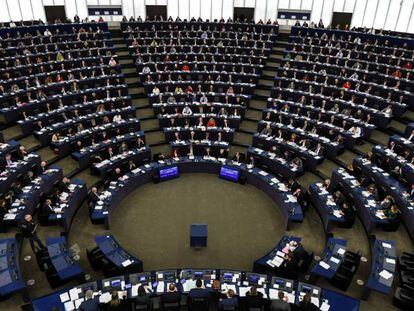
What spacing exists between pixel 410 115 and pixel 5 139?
22172 millimetres

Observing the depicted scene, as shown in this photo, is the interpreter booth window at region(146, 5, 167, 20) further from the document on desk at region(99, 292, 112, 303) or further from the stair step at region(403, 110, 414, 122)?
the document on desk at region(99, 292, 112, 303)

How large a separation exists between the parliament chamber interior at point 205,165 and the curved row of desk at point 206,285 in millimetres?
45

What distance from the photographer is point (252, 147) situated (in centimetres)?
2023

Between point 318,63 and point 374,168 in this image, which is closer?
point 374,168

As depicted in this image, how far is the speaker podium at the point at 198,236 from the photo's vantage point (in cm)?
1456

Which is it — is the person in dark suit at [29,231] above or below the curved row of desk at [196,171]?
above

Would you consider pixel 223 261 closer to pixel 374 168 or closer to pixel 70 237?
pixel 70 237

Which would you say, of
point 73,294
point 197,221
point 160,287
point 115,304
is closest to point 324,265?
point 160,287

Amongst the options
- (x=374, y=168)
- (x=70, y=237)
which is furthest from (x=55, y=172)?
(x=374, y=168)

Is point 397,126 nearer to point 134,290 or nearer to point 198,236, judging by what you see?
point 198,236

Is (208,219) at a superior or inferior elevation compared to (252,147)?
inferior

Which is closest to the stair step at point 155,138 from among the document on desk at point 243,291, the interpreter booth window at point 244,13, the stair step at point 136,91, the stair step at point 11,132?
the stair step at point 136,91

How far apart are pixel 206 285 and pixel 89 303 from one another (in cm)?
347

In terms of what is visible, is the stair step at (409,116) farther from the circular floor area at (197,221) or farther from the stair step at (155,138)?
the stair step at (155,138)
